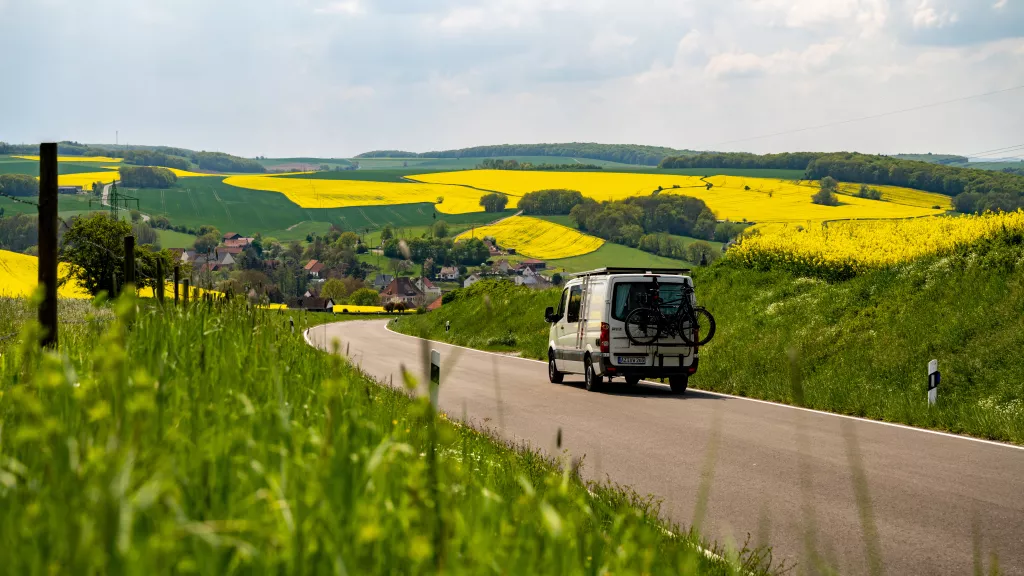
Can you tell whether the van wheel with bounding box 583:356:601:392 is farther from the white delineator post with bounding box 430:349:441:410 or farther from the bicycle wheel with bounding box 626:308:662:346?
the white delineator post with bounding box 430:349:441:410

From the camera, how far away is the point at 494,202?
5807 inches

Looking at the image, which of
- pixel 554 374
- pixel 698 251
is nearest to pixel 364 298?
pixel 698 251

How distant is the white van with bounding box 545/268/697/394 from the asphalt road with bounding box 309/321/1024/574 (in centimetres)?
139

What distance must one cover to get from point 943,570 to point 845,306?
16.8 metres

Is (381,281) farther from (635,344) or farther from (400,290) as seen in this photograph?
(635,344)

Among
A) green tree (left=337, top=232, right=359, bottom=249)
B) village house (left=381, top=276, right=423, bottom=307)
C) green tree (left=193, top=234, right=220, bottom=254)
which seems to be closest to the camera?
village house (left=381, top=276, right=423, bottom=307)

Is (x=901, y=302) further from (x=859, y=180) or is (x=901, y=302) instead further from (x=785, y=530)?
(x=859, y=180)

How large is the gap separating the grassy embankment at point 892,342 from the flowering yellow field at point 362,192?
408ft

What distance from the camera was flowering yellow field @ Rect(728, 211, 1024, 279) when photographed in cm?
2388

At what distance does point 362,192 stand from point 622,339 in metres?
160

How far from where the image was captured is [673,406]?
651 inches

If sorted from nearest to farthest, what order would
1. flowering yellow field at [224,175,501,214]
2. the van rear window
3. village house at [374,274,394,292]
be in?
1. the van rear window
2. village house at [374,274,394,292]
3. flowering yellow field at [224,175,501,214]

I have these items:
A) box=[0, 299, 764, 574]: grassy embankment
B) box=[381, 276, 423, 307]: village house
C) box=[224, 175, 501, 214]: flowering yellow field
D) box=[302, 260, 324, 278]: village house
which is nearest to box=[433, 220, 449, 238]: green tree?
box=[381, 276, 423, 307]: village house

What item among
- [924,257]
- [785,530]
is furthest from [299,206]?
[785,530]
